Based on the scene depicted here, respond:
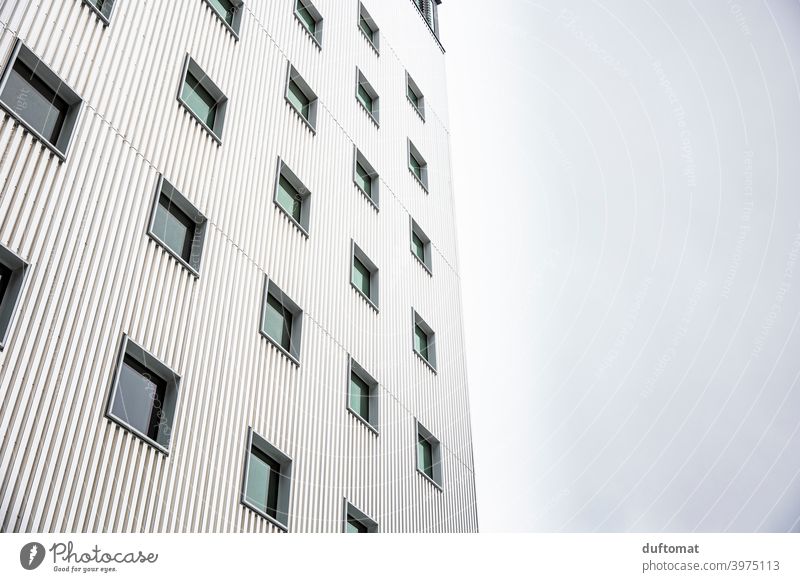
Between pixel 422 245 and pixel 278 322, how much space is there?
11.8 meters

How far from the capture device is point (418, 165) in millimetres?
32969

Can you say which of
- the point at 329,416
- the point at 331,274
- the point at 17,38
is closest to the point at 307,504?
the point at 329,416

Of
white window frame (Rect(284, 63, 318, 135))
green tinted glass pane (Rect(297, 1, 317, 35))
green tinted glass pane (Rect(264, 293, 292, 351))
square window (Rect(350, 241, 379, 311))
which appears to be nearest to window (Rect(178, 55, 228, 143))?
white window frame (Rect(284, 63, 318, 135))

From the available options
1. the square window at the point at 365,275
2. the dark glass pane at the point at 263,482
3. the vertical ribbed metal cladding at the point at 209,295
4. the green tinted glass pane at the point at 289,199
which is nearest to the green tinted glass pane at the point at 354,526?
the vertical ribbed metal cladding at the point at 209,295

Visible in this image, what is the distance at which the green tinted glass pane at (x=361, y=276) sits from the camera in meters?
24.0

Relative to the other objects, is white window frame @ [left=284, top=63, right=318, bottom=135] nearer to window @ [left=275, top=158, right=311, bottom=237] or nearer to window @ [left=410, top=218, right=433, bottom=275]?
window @ [left=275, top=158, right=311, bottom=237]

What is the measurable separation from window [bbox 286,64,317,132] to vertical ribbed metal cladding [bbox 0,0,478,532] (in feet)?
1.06

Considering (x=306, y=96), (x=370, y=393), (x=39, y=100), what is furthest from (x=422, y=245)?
(x=39, y=100)

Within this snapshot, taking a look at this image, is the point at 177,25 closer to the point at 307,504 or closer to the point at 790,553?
the point at 307,504

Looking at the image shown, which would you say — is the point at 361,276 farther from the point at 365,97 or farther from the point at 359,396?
the point at 365,97

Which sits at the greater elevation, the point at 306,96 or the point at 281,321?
the point at 306,96

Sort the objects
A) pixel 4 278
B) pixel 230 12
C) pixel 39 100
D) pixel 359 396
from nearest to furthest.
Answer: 1. pixel 4 278
2. pixel 39 100
3. pixel 359 396
4. pixel 230 12

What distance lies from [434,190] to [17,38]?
67.5ft

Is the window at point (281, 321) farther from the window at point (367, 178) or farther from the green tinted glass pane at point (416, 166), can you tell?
the green tinted glass pane at point (416, 166)
